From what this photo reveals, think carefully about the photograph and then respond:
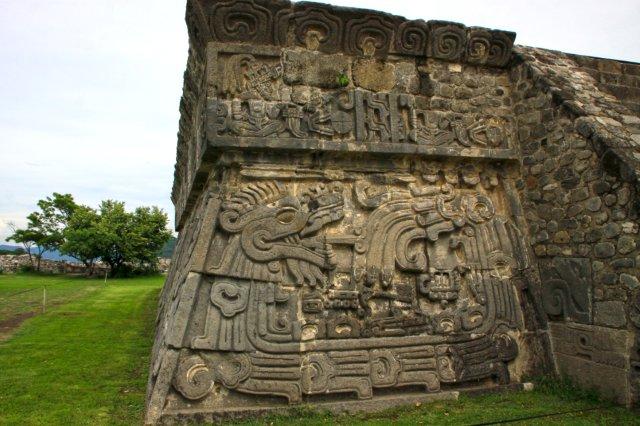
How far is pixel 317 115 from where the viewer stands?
4742mm

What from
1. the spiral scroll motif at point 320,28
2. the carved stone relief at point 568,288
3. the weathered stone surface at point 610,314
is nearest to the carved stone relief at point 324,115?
the spiral scroll motif at point 320,28

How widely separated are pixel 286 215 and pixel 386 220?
105 cm

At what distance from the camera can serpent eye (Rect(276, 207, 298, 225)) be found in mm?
4551

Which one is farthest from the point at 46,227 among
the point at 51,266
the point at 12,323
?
the point at 12,323

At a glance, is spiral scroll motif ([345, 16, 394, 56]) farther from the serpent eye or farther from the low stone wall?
the low stone wall

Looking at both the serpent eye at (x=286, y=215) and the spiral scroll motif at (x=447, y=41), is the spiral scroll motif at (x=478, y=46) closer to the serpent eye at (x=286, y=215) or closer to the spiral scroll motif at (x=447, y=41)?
the spiral scroll motif at (x=447, y=41)

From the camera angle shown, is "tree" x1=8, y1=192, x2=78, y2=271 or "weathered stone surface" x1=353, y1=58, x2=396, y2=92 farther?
"tree" x1=8, y1=192, x2=78, y2=271

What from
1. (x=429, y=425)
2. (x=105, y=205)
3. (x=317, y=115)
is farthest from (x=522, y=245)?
(x=105, y=205)

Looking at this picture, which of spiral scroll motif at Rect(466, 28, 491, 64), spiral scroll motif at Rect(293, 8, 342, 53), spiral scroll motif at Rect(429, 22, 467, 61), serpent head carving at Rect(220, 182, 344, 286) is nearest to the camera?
serpent head carving at Rect(220, 182, 344, 286)

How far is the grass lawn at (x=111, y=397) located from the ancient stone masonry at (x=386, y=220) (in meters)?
0.25

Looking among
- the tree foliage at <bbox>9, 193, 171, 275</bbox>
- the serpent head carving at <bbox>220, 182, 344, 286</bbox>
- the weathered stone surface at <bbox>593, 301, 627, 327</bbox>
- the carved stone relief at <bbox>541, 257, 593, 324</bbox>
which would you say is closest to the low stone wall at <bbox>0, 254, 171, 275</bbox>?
the tree foliage at <bbox>9, 193, 171, 275</bbox>

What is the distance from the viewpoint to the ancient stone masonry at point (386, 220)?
4141 millimetres

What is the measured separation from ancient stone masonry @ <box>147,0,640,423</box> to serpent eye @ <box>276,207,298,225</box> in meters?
0.02

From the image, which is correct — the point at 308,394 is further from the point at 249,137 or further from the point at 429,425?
the point at 249,137
